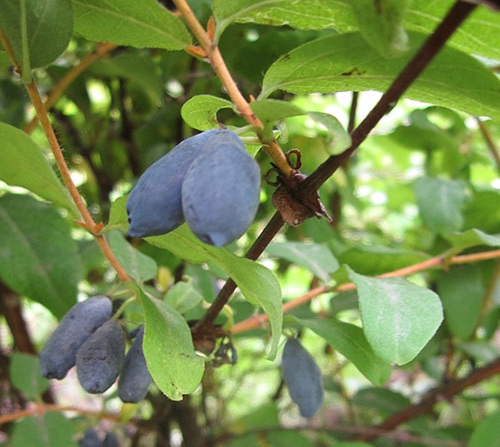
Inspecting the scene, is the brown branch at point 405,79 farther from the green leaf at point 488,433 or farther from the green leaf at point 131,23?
the green leaf at point 488,433

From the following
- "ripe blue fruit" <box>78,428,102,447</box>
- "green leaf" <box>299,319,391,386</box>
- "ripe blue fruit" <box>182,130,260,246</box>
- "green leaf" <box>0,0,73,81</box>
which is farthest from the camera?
"ripe blue fruit" <box>78,428,102,447</box>

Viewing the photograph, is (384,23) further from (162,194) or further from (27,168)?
(27,168)

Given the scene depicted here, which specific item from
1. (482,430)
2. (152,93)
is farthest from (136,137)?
(482,430)

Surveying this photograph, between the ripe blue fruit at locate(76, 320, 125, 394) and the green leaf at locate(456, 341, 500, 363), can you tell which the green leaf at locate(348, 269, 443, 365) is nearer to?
the ripe blue fruit at locate(76, 320, 125, 394)

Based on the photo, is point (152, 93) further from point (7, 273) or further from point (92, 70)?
point (7, 273)

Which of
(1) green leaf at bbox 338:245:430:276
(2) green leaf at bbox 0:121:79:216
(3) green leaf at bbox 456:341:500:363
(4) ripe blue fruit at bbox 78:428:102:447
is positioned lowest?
(4) ripe blue fruit at bbox 78:428:102:447

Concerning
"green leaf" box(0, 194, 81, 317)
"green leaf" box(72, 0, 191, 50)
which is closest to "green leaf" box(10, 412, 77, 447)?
"green leaf" box(0, 194, 81, 317)

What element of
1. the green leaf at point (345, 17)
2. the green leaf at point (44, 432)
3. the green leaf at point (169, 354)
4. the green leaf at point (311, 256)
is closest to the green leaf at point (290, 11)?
the green leaf at point (345, 17)
